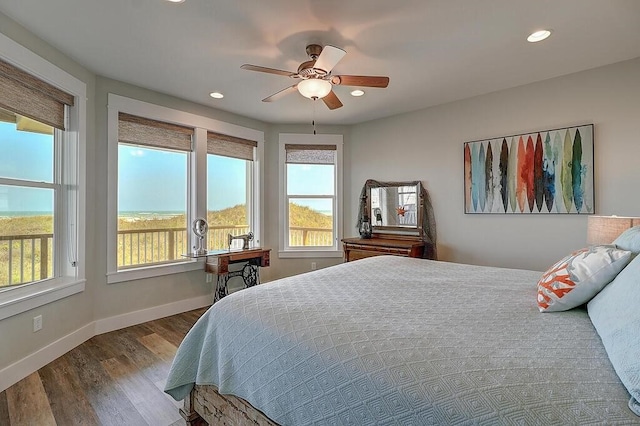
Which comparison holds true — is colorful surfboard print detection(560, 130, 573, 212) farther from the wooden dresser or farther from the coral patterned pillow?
the coral patterned pillow

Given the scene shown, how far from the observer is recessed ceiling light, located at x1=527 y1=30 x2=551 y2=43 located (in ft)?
7.66

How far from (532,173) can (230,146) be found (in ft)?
11.8

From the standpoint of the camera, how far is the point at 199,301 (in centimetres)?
401

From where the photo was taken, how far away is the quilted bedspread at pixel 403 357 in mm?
835

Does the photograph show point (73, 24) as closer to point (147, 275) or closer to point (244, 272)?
point (147, 275)

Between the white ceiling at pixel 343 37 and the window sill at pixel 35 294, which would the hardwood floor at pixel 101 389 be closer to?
the window sill at pixel 35 294

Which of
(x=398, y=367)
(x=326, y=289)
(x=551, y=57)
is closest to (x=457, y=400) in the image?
(x=398, y=367)

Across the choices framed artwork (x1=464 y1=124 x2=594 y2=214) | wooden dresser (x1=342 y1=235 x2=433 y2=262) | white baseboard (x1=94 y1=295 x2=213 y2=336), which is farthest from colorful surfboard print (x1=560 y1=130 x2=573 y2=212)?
white baseboard (x1=94 y1=295 x2=213 y2=336)

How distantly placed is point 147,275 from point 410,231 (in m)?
3.20

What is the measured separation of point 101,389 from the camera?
2.16m

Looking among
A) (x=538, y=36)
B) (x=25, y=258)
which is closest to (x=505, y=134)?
(x=538, y=36)

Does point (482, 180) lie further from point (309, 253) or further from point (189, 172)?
point (189, 172)

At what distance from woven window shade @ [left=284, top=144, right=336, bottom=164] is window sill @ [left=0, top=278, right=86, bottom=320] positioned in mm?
2959

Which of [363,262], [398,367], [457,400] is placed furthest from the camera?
[363,262]
